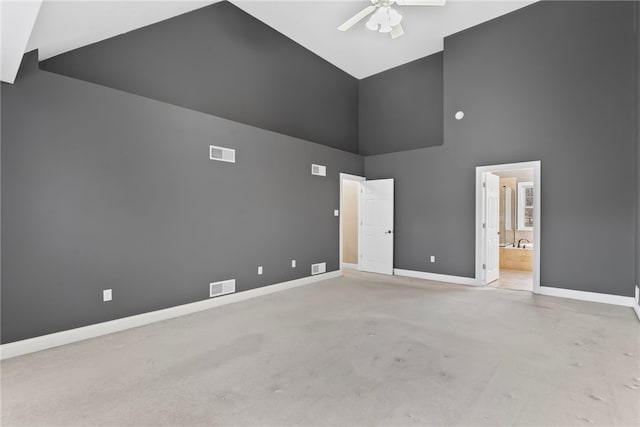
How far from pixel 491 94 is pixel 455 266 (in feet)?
10.3

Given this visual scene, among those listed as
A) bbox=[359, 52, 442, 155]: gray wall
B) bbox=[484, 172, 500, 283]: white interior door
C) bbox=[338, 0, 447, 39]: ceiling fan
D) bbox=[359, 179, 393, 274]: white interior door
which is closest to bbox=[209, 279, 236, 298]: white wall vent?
bbox=[359, 179, 393, 274]: white interior door

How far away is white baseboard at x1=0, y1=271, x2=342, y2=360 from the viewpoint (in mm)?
2740

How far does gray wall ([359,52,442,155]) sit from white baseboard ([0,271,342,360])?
14.1ft

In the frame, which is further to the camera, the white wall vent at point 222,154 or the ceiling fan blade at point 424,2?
the white wall vent at point 222,154

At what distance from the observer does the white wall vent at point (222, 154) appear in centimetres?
422

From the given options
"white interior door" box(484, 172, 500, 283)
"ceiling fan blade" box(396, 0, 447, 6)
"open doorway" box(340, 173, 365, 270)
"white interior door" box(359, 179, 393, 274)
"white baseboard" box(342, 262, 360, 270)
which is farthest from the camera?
"open doorway" box(340, 173, 365, 270)

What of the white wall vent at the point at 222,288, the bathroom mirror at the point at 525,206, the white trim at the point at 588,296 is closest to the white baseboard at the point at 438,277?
the white trim at the point at 588,296

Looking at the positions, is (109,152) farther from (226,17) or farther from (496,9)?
(496,9)

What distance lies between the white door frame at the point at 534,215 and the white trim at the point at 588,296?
0.46ft

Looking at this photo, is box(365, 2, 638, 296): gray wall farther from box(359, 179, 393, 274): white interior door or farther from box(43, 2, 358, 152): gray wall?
box(43, 2, 358, 152): gray wall

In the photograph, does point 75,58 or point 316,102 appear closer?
point 75,58

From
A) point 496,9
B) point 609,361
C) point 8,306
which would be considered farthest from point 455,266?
point 8,306

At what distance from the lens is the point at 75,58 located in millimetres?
3316

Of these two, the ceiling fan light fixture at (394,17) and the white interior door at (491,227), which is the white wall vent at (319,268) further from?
the ceiling fan light fixture at (394,17)
